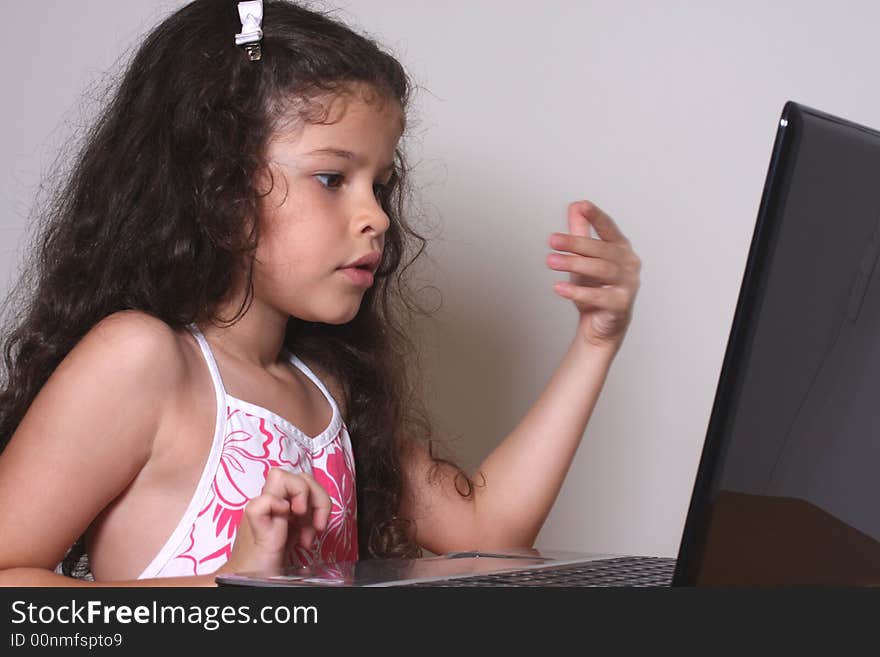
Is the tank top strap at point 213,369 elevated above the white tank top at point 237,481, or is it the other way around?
the tank top strap at point 213,369

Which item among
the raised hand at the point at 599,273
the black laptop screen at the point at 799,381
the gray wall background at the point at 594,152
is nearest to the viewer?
the black laptop screen at the point at 799,381

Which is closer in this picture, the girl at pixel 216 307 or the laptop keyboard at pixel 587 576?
the laptop keyboard at pixel 587 576

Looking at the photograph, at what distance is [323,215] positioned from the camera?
41.2 inches

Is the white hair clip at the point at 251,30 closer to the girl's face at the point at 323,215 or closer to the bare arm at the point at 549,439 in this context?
the girl's face at the point at 323,215

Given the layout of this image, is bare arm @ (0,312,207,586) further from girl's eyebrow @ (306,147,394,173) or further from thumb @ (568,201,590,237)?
thumb @ (568,201,590,237)

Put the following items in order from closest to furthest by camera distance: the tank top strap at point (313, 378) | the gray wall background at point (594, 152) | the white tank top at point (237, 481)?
the white tank top at point (237, 481) → the tank top strap at point (313, 378) → the gray wall background at point (594, 152)

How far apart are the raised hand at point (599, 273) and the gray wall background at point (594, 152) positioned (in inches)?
23.1

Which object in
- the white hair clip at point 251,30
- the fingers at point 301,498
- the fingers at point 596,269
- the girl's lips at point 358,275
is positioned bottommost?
the fingers at point 301,498

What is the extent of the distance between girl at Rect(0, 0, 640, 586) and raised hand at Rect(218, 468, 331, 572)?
9 centimetres

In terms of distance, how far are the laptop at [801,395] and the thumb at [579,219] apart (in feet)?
1.70

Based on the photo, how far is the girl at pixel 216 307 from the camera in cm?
92

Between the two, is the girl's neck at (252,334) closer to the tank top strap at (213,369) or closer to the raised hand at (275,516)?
the tank top strap at (213,369)

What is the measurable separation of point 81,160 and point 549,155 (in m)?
0.82

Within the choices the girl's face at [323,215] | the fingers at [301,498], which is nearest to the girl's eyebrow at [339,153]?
the girl's face at [323,215]
